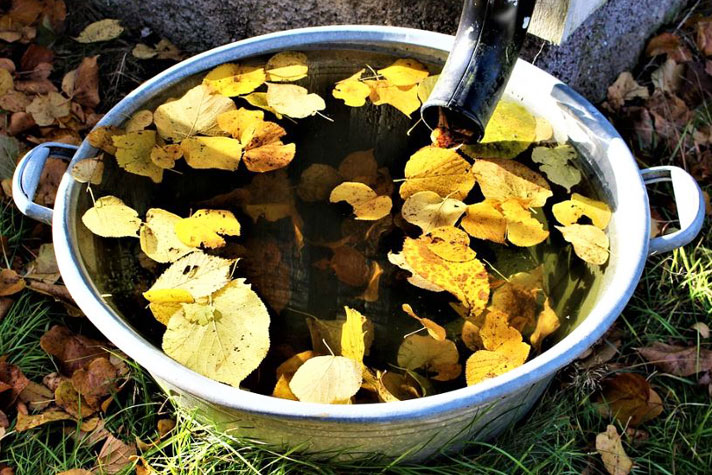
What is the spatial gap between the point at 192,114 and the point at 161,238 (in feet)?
0.77

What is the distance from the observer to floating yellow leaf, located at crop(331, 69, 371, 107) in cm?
133

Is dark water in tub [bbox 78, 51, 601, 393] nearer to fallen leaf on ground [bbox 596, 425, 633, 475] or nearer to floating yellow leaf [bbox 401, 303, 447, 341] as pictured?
floating yellow leaf [bbox 401, 303, 447, 341]

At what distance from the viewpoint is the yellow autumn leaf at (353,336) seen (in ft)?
3.54

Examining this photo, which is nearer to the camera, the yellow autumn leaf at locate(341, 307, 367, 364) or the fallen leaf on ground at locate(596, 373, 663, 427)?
the yellow autumn leaf at locate(341, 307, 367, 364)

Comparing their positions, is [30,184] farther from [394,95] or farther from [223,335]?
[394,95]

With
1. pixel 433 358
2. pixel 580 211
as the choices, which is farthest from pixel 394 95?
pixel 433 358

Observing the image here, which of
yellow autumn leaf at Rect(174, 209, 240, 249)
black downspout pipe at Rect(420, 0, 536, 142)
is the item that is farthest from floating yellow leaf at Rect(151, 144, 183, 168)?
black downspout pipe at Rect(420, 0, 536, 142)

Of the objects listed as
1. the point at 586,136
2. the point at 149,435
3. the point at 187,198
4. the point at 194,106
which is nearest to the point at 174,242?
the point at 187,198

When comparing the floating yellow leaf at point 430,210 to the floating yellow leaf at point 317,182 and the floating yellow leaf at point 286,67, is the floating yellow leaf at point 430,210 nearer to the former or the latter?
the floating yellow leaf at point 317,182

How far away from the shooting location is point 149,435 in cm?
126

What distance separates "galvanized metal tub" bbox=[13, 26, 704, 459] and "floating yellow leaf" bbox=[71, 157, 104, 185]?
0.6 inches

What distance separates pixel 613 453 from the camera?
125 cm

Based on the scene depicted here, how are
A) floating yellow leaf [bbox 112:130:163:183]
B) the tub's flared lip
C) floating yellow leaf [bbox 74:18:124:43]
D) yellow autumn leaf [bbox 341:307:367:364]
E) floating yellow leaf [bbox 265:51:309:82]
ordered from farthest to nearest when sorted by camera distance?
floating yellow leaf [bbox 74:18:124:43], floating yellow leaf [bbox 265:51:309:82], floating yellow leaf [bbox 112:130:163:183], yellow autumn leaf [bbox 341:307:367:364], the tub's flared lip

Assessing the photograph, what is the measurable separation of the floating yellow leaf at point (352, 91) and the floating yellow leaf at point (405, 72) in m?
0.05
